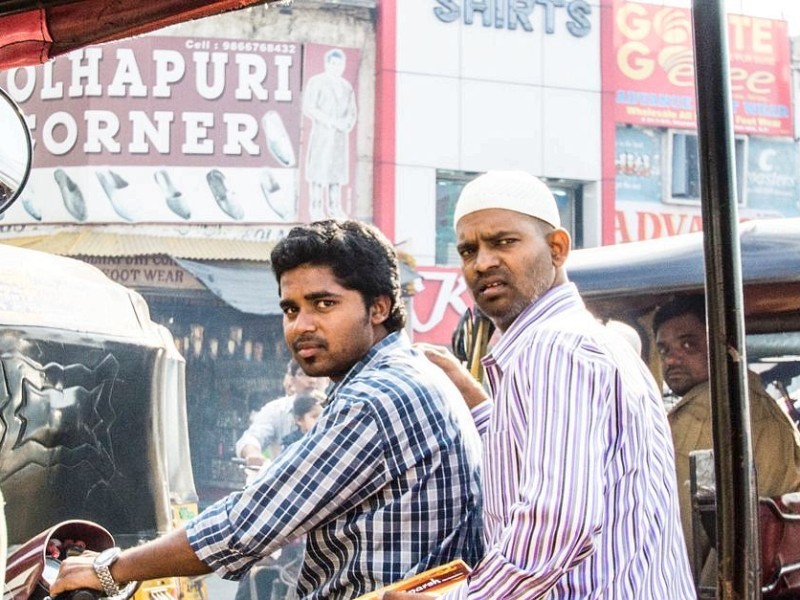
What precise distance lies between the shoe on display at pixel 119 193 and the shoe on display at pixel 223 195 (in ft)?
3.45

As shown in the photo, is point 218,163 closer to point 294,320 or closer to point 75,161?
point 75,161

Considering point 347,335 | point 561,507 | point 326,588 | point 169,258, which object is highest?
point 169,258

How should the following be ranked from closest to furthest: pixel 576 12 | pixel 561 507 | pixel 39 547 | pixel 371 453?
pixel 561 507, pixel 371 453, pixel 39 547, pixel 576 12

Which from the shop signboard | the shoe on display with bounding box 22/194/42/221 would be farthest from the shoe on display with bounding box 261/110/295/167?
the shoe on display with bounding box 22/194/42/221

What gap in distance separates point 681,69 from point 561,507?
17.6m

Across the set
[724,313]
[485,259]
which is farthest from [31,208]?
[724,313]

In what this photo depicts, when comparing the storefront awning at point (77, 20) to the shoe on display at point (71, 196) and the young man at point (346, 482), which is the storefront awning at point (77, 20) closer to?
the young man at point (346, 482)

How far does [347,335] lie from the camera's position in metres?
2.20

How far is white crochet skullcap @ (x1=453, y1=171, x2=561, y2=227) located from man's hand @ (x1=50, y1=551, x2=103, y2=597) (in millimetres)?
908

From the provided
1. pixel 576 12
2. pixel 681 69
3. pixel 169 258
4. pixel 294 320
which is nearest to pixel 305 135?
pixel 169 258

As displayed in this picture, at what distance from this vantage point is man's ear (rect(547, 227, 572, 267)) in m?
2.01

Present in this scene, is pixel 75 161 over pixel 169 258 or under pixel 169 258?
over

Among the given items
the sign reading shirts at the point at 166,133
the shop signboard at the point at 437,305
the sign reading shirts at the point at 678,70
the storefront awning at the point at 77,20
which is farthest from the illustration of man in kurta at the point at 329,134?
the storefront awning at the point at 77,20

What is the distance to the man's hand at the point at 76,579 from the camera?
201 cm
